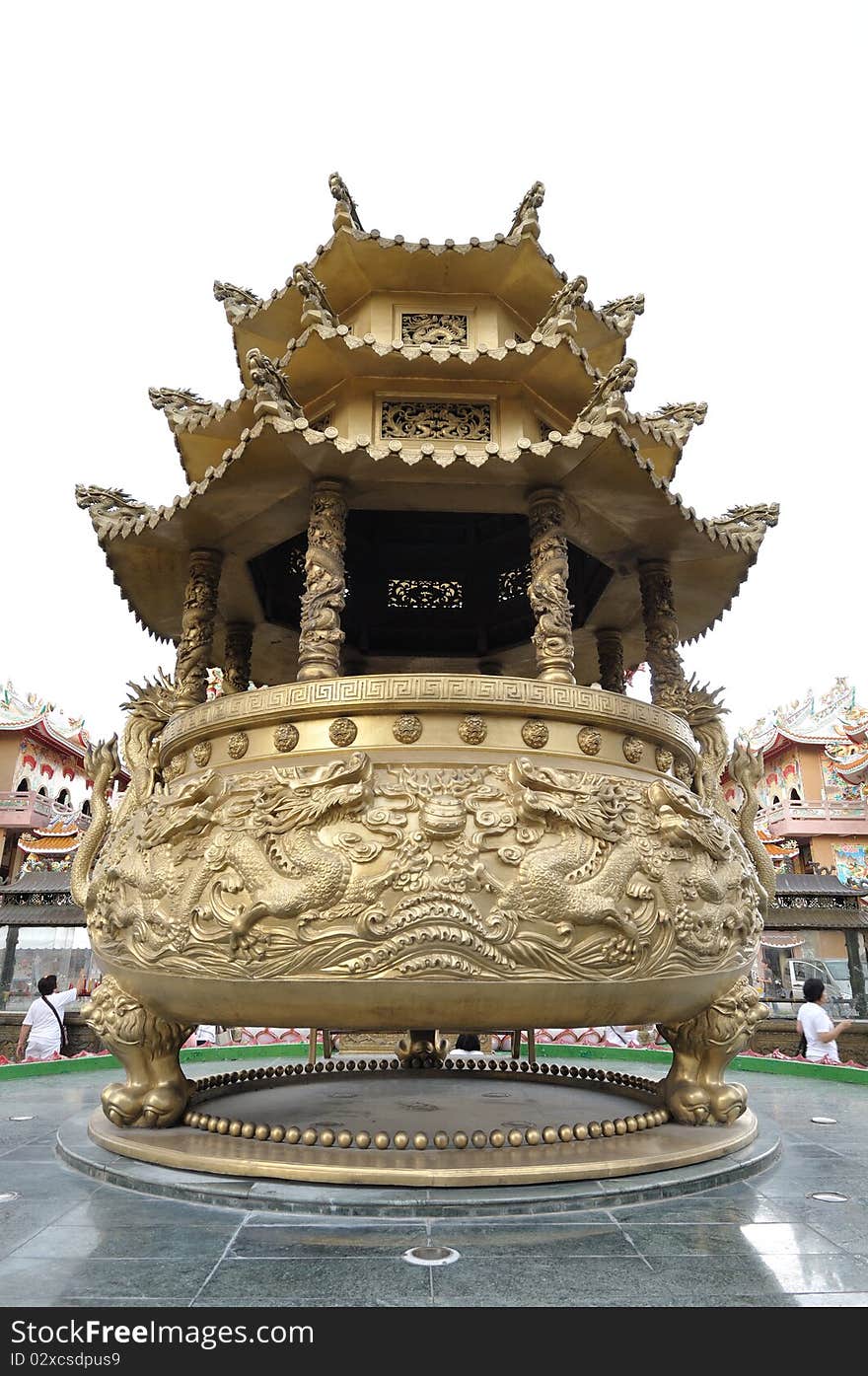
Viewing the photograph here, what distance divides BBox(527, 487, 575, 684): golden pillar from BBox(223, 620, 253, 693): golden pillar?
4377 mm

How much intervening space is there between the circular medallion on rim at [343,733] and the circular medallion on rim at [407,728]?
0.31 m

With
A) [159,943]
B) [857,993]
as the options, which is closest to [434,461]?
[159,943]

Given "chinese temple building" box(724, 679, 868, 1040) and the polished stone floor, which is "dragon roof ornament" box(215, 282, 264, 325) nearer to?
the polished stone floor

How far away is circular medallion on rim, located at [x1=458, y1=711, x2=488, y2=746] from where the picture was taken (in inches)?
246

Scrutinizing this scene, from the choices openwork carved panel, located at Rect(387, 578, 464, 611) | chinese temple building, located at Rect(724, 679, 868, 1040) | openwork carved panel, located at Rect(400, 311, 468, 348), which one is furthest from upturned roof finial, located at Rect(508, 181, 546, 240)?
chinese temple building, located at Rect(724, 679, 868, 1040)

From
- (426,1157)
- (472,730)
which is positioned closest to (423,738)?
(472,730)

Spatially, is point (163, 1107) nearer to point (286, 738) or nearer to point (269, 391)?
point (286, 738)

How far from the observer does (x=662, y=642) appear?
8266 millimetres

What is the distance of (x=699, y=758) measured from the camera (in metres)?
8.02

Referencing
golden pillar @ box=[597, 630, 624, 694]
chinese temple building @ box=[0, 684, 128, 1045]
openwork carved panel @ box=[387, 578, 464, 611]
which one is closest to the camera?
golden pillar @ box=[597, 630, 624, 694]

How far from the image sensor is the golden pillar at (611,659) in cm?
972

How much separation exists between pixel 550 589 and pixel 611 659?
3.11m

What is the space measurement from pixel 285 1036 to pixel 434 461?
35.3 ft
